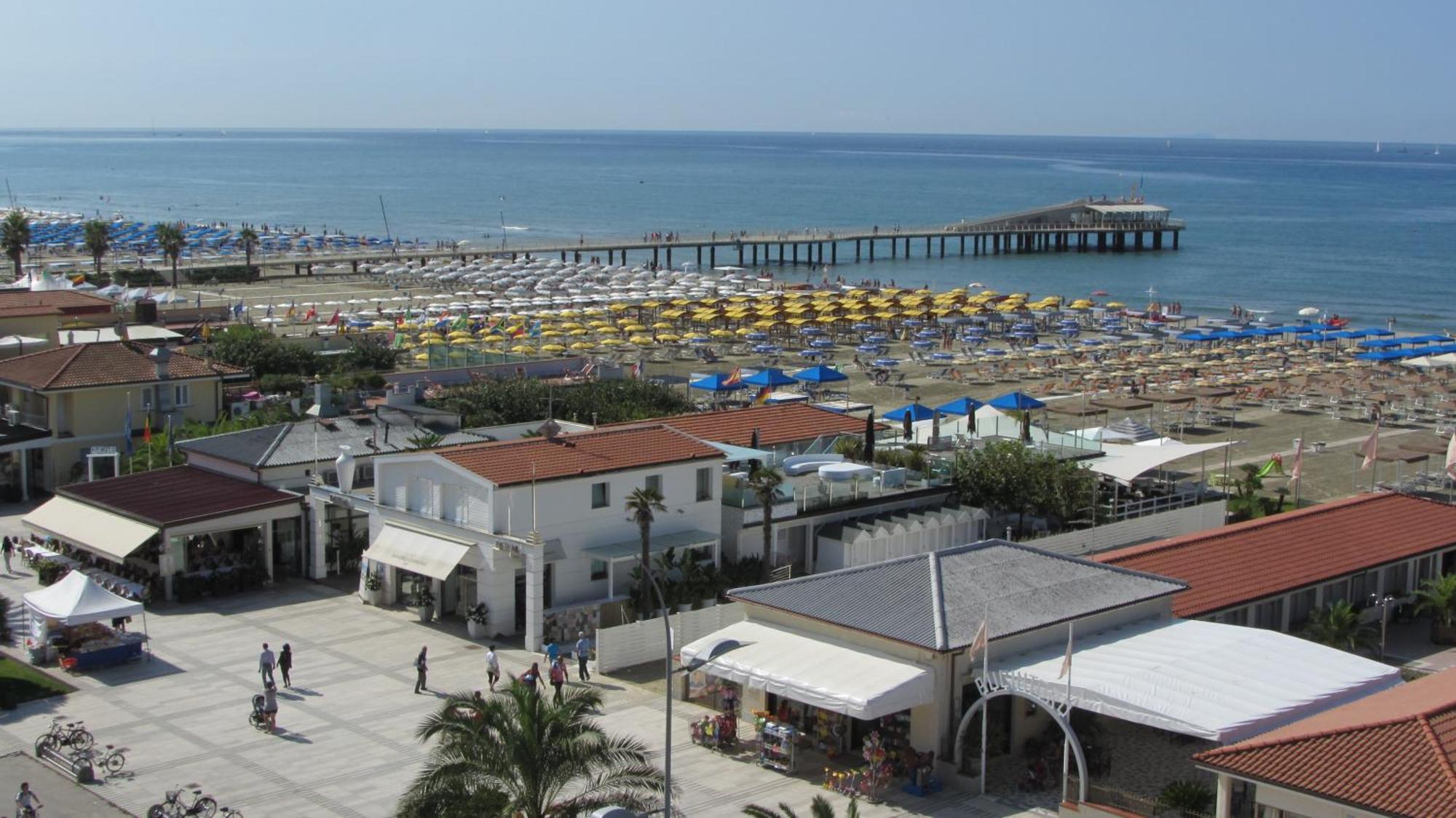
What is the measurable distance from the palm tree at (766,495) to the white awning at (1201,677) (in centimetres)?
759

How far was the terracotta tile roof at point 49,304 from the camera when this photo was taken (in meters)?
48.5

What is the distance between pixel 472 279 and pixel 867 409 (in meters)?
45.6

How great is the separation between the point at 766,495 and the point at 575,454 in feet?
11.9

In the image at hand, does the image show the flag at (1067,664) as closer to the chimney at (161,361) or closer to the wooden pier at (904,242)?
the chimney at (161,361)

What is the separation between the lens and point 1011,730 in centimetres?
2209

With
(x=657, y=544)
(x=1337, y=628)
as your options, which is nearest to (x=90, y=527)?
(x=657, y=544)

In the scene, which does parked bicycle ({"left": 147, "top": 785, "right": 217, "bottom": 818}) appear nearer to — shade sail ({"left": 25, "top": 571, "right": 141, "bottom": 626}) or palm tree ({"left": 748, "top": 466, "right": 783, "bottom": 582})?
shade sail ({"left": 25, "top": 571, "right": 141, "bottom": 626})

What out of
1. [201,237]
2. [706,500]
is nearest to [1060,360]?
[706,500]

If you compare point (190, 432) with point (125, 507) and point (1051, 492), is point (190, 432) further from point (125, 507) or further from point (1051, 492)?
point (1051, 492)

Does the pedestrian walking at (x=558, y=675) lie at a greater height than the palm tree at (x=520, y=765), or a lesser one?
lesser

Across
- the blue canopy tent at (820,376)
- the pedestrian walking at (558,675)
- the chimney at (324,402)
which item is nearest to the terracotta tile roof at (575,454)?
the pedestrian walking at (558,675)

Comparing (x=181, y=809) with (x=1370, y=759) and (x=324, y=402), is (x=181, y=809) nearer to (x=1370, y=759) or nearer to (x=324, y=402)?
(x=1370, y=759)

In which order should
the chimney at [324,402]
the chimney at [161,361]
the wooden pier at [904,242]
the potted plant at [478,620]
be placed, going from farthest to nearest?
1. the wooden pier at [904,242]
2. the chimney at [161,361]
3. the chimney at [324,402]
4. the potted plant at [478,620]

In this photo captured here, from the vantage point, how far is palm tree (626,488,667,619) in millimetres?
26875
